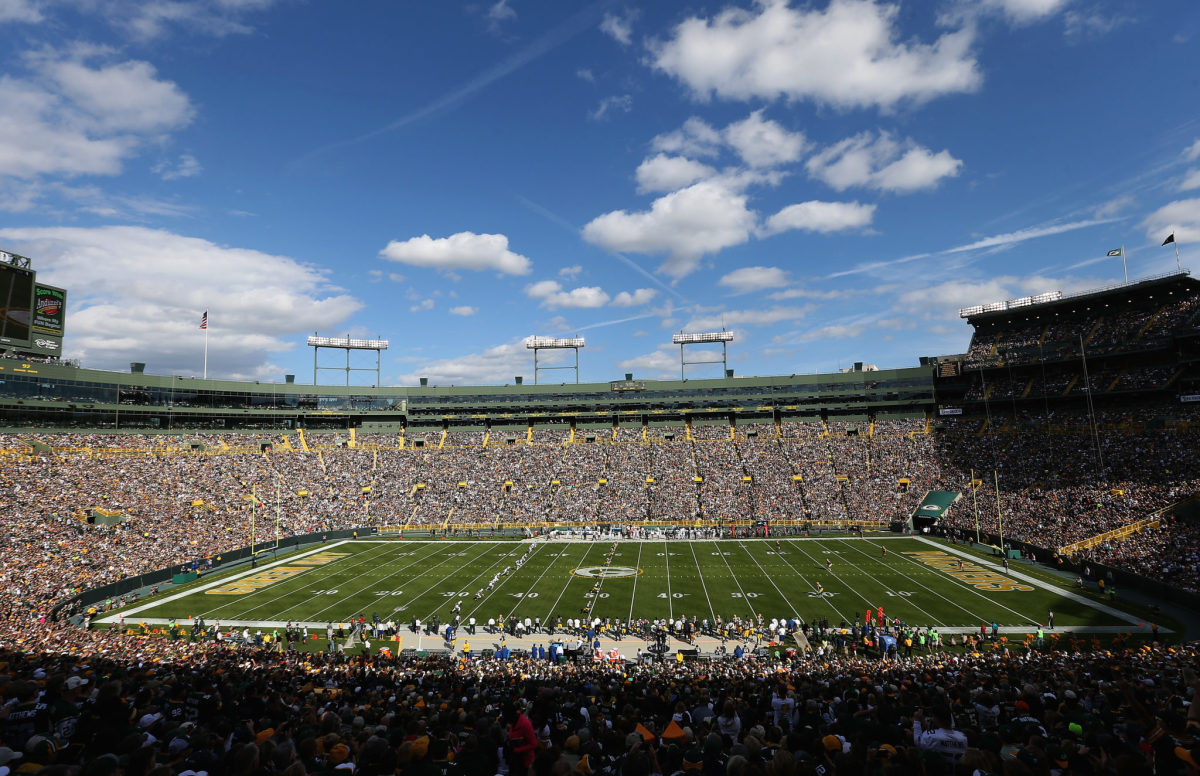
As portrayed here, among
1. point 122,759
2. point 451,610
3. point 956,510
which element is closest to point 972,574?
point 956,510

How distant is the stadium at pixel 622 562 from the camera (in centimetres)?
800

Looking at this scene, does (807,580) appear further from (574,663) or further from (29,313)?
(29,313)

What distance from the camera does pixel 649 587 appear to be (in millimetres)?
37656

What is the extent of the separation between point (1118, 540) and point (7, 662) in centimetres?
5513

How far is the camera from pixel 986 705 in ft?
31.3

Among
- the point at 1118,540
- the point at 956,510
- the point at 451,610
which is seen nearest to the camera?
the point at 451,610

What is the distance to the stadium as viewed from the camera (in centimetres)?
800

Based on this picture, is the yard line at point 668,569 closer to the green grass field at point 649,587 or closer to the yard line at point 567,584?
the green grass field at point 649,587

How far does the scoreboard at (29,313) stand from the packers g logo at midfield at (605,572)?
46.3 metres

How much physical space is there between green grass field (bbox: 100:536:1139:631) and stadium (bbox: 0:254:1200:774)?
349mm

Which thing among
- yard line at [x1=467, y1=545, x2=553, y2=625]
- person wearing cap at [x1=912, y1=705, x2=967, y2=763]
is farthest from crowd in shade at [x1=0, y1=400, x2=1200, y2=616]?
→ person wearing cap at [x1=912, y1=705, x2=967, y2=763]

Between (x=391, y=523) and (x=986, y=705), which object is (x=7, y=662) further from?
(x=391, y=523)

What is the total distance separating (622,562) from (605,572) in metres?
3.45

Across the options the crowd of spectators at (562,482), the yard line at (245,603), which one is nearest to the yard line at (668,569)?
the crowd of spectators at (562,482)
